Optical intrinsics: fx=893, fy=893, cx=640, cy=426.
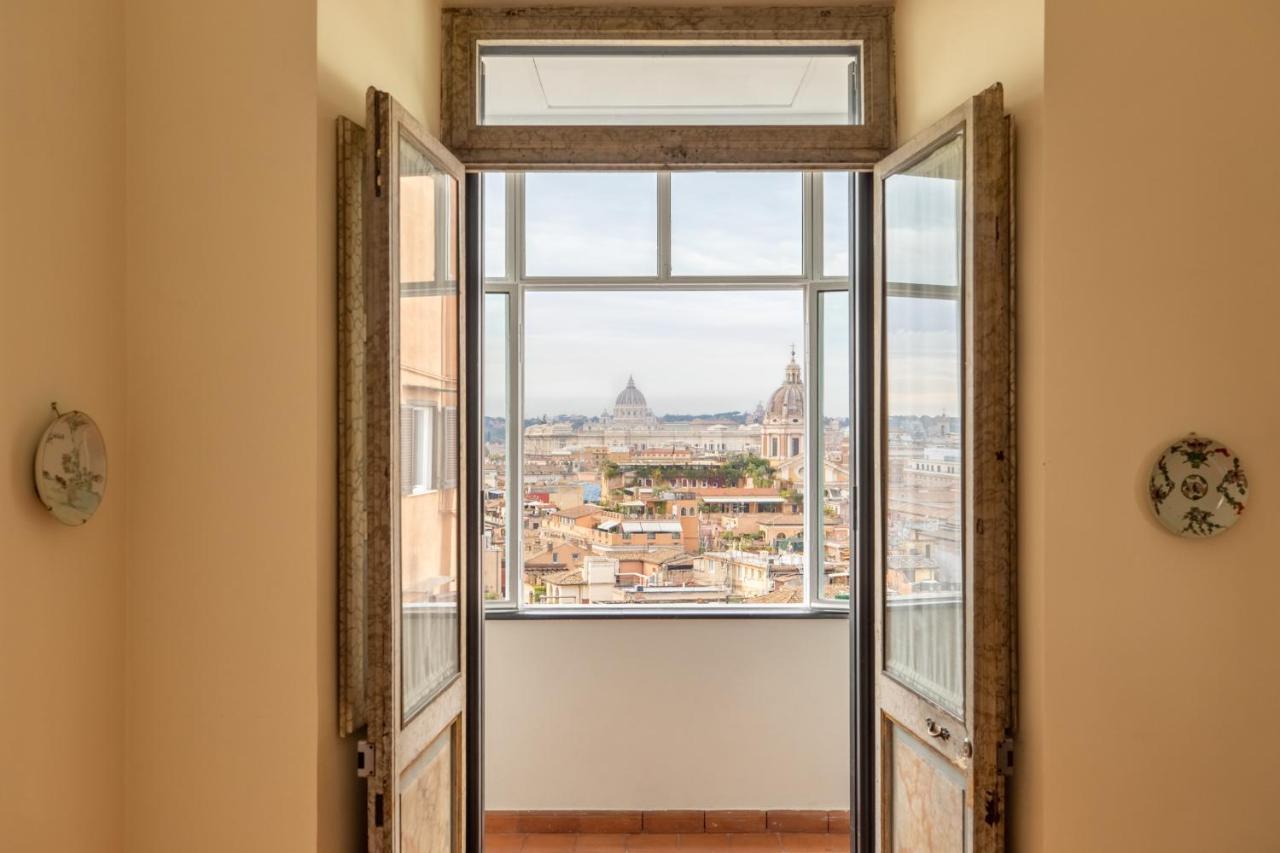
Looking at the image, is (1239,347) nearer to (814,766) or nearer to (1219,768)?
(1219,768)

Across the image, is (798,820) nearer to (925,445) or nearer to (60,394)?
(925,445)

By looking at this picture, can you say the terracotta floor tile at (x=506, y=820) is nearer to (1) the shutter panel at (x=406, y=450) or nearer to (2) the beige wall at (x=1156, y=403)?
(1) the shutter panel at (x=406, y=450)

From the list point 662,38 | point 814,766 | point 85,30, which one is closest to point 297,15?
point 85,30

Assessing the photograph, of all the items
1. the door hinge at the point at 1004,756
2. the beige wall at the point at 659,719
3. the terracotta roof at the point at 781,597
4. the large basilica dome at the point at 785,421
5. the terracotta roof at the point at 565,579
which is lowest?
the beige wall at the point at 659,719

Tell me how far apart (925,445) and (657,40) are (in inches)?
61.1

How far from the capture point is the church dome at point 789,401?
4078 millimetres

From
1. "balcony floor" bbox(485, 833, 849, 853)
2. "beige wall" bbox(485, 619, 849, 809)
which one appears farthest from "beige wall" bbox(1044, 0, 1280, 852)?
→ "balcony floor" bbox(485, 833, 849, 853)

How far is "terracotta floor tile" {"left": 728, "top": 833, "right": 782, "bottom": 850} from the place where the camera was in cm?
379

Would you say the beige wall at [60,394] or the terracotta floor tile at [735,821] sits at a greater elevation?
the beige wall at [60,394]

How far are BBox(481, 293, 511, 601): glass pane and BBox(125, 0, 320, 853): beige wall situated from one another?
185 centimetres

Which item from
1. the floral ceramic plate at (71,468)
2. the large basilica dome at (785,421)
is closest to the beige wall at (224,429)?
the floral ceramic plate at (71,468)

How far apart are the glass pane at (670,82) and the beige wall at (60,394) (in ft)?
3.82

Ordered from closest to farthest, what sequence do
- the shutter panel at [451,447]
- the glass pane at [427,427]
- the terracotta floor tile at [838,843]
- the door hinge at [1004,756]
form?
1. the door hinge at [1004,756]
2. the glass pane at [427,427]
3. the shutter panel at [451,447]
4. the terracotta floor tile at [838,843]

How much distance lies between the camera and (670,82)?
293 centimetres
